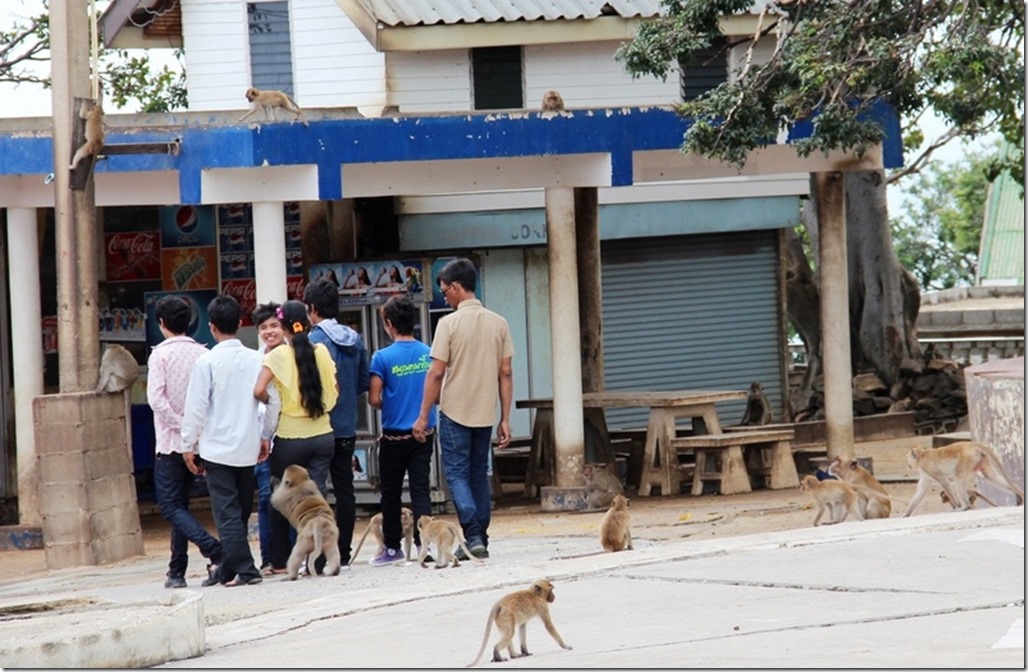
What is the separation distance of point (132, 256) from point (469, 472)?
26.9 feet

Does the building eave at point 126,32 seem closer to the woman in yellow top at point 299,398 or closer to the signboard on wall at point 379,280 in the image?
the signboard on wall at point 379,280

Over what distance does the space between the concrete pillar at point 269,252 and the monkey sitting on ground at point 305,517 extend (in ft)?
13.8

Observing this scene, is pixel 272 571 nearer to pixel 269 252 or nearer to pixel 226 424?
pixel 226 424

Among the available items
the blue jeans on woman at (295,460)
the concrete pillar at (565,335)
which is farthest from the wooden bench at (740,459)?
the blue jeans on woman at (295,460)

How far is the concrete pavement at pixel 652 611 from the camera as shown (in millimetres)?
7113

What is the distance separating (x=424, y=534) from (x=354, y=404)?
112cm

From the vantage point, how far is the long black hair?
10758mm

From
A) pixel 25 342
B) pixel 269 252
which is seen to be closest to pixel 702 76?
pixel 269 252

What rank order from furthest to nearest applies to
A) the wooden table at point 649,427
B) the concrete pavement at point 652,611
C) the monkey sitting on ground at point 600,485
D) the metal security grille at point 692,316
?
the metal security grille at point 692,316 → the wooden table at point 649,427 → the monkey sitting on ground at point 600,485 → the concrete pavement at point 652,611

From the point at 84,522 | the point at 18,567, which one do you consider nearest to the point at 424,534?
the point at 84,522

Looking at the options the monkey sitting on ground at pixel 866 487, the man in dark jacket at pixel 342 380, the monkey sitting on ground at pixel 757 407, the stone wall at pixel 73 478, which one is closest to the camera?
the man in dark jacket at pixel 342 380

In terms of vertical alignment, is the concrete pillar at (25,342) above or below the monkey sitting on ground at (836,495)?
above

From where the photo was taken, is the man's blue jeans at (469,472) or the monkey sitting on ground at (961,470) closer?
the man's blue jeans at (469,472)

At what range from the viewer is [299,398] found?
35.5 feet
